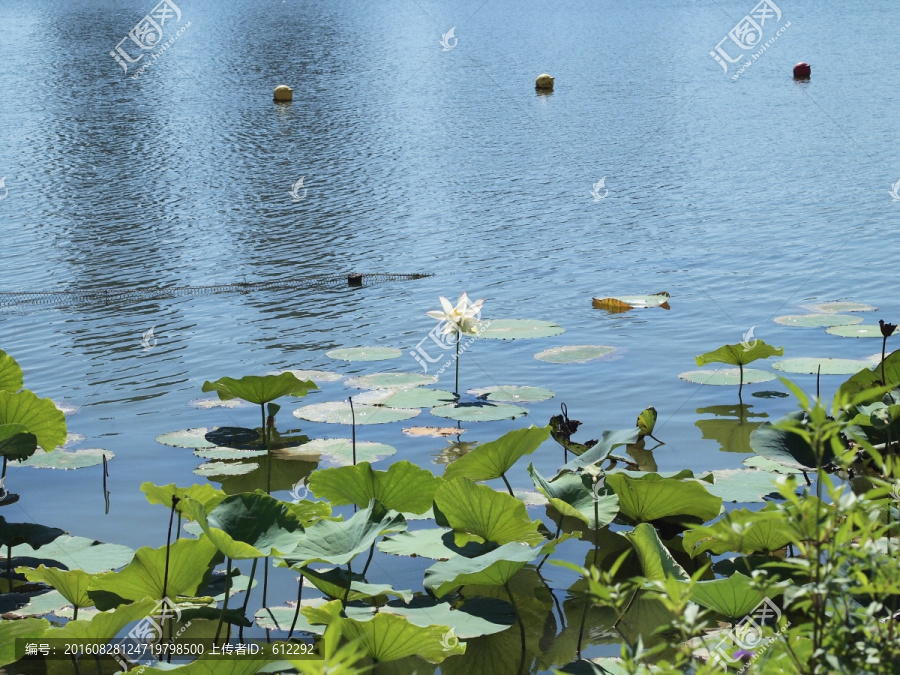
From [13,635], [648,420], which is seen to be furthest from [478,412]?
[13,635]

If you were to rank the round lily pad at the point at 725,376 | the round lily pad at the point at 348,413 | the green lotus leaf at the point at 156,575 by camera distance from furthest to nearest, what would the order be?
1. the round lily pad at the point at 725,376
2. the round lily pad at the point at 348,413
3. the green lotus leaf at the point at 156,575

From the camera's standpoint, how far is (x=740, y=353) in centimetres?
607

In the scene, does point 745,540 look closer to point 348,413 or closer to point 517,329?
point 348,413

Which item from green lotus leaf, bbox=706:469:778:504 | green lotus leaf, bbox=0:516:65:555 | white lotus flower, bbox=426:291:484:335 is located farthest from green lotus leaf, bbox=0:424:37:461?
green lotus leaf, bbox=706:469:778:504

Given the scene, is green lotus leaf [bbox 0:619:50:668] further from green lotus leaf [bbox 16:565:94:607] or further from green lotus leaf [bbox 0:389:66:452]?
green lotus leaf [bbox 0:389:66:452]

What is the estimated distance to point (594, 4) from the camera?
45562mm

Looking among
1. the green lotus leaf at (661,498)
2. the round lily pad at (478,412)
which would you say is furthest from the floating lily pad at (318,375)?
the green lotus leaf at (661,498)

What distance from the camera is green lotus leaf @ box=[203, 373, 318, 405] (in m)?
5.00

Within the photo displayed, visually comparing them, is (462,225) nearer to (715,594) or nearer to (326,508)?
(326,508)

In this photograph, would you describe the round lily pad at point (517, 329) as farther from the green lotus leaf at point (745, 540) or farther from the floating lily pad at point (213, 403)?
the green lotus leaf at point (745, 540)

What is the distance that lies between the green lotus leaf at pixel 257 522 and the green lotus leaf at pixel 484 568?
495 millimetres

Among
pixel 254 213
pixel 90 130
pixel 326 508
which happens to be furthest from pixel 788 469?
pixel 90 130

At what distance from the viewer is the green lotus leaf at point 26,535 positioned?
414 centimetres

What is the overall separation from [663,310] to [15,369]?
17.7 ft
